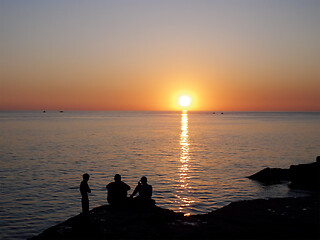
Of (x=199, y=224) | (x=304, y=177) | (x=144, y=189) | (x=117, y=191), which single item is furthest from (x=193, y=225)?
(x=304, y=177)

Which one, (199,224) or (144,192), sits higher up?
(144,192)

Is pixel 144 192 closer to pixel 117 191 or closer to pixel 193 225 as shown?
pixel 117 191

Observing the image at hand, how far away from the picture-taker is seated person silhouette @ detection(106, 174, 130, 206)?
17.7m

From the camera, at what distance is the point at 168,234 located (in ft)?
47.1

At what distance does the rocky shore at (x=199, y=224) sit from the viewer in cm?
1425

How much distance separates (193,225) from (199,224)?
0.40 metres

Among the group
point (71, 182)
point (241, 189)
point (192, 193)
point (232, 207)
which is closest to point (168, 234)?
point (232, 207)

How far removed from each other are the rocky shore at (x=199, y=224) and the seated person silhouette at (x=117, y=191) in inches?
17.1

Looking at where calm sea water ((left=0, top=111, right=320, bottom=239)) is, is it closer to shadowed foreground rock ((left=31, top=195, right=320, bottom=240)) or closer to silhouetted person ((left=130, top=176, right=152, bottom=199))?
shadowed foreground rock ((left=31, top=195, right=320, bottom=240))

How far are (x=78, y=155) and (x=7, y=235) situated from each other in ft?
112

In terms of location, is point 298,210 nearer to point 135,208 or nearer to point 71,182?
point 135,208

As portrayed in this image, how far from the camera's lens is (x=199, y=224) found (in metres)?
16.0

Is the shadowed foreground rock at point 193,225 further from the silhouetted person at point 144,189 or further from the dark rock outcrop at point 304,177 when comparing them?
the dark rock outcrop at point 304,177

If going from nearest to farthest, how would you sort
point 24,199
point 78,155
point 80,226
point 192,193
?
point 80,226 → point 24,199 → point 192,193 → point 78,155
